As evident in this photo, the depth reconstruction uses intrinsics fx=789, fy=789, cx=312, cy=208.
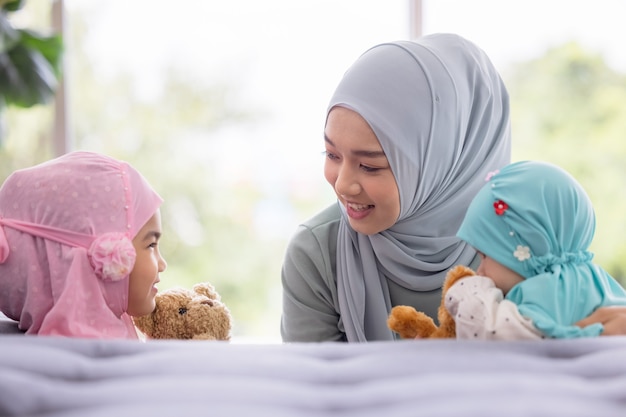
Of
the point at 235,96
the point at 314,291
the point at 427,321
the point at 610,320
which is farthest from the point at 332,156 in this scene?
the point at 235,96

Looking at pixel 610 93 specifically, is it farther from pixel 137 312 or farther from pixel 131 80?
pixel 137 312

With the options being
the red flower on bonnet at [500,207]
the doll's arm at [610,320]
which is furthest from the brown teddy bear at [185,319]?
the doll's arm at [610,320]

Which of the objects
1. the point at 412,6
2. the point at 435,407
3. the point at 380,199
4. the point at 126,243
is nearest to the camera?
the point at 435,407

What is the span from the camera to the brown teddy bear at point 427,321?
1594mm

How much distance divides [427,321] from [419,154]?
513 mm

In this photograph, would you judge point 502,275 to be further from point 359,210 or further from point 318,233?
point 318,233

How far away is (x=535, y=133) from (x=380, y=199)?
3.41m

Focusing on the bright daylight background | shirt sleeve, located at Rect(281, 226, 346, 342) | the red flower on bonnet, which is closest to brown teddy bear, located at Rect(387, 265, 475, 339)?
the red flower on bonnet

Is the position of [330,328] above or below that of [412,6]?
below

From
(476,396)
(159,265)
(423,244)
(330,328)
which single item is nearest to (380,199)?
(423,244)

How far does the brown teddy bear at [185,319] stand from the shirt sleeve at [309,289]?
291mm

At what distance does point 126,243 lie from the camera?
1637 millimetres

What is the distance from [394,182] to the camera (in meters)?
1.96

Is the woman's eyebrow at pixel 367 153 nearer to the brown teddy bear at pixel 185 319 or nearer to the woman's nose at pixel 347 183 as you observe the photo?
the woman's nose at pixel 347 183
